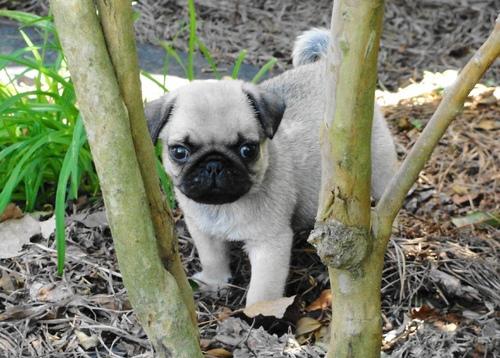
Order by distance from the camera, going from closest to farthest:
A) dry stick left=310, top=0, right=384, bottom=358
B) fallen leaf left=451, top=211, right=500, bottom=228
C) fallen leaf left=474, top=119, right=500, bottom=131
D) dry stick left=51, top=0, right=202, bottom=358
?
dry stick left=310, top=0, right=384, bottom=358, dry stick left=51, top=0, right=202, bottom=358, fallen leaf left=451, top=211, right=500, bottom=228, fallen leaf left=474, top=119, right=500, bottom=131

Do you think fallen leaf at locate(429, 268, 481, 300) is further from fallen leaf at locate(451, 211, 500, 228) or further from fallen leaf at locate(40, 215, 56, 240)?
fallen leaf at locate(40, 215, 56, 240)

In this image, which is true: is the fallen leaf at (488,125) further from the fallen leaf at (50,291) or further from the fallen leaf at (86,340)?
the fallen leaf at (86,340)

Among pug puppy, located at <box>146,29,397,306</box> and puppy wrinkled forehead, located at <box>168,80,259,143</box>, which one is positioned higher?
puppy wrinkled forehead, located at <box>168,80,259,143</box>

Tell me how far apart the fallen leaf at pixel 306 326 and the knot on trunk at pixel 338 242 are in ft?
3.83

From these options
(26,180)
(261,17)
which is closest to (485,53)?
(26,180)

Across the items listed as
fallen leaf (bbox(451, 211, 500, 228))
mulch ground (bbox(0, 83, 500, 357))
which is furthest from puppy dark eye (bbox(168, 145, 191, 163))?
fallen leaf (bbox(451, 211, 500, 228))

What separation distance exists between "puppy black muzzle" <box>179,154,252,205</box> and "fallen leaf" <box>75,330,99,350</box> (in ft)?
2.57

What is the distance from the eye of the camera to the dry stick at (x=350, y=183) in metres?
2.34

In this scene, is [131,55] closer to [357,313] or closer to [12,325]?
[357,313]

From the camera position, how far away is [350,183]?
2.55m

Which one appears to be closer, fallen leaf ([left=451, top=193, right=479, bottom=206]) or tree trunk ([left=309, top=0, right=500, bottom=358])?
tree trunk ([left=309, top=0, right=500, bottom=358])

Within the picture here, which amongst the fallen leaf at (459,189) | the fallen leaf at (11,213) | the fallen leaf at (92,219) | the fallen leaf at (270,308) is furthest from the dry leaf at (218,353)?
the fallen leaf at (459,189)

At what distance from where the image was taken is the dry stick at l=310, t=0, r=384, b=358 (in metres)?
2.34

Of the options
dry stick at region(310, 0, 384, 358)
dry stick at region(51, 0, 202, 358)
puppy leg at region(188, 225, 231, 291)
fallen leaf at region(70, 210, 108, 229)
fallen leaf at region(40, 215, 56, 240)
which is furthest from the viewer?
fallen leaf at region(70, 210, 108, 229)
